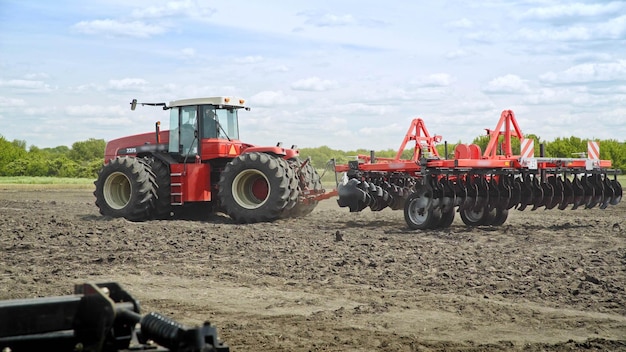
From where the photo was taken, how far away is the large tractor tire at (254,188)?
1548 cm

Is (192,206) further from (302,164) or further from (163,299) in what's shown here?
(163,299)

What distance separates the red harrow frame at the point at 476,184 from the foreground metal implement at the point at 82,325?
11224 mm

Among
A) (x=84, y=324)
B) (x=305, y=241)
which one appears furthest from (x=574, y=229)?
(x=84, y=324)

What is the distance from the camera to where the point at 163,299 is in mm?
8016

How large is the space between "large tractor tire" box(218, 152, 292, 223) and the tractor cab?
857 millimetres

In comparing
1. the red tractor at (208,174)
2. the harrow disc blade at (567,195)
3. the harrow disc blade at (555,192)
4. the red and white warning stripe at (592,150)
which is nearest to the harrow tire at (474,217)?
the harrow disc blade at (555,192)

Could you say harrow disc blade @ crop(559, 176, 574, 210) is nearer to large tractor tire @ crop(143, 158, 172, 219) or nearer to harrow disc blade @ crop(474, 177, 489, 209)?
harrow disc blade @ crop(474, 177, 489, 209)

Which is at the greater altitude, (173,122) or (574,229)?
(173,122)

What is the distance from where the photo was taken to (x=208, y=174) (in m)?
16.4

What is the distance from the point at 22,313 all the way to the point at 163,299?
15.9ft

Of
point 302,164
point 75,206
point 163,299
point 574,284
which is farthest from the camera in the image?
point 75,206

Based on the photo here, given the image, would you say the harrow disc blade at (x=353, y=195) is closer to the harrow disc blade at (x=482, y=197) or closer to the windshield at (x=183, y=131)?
the harrow disc blade at (x=482, y=197)

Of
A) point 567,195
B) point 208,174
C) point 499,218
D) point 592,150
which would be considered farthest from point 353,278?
point 592,150

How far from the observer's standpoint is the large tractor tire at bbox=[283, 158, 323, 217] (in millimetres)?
16359
